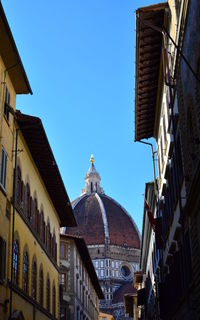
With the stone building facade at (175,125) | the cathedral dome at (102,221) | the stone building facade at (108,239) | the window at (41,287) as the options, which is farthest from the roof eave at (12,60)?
the cathedral dome at (102,221)

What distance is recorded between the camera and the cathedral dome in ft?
459

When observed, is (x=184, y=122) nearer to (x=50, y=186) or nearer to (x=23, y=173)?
(x=23, y=173)

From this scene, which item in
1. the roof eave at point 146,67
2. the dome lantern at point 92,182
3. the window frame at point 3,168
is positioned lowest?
the window frame at point 3,168

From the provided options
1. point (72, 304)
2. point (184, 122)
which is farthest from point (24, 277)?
point (72, 304)

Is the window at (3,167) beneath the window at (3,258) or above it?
above

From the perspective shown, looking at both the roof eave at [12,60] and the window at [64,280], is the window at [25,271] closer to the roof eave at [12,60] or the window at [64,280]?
the roof eave at [12,60]

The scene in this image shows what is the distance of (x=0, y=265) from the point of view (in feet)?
62.3

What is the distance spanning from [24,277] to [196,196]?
434 inches

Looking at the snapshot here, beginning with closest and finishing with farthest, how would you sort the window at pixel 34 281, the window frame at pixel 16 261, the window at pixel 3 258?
the window at pixel 3 258, the window frame at pixel 16 261, the window at pixel 34 281

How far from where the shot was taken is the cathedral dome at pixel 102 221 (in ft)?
459

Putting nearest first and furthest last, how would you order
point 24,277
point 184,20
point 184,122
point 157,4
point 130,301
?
point 184,20 < point 184,122 < point 157,4 < point 24,277 < point 130,301

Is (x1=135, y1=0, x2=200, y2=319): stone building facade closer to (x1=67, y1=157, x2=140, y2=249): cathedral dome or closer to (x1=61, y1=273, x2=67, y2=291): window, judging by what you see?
(x1=61, y1=273, x2=67, y2=291): window

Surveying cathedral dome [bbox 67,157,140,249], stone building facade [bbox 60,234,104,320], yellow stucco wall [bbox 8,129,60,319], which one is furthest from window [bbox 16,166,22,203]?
cathedral dome [bbox 67,157,140,249]

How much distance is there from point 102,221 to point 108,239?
7130 mm
